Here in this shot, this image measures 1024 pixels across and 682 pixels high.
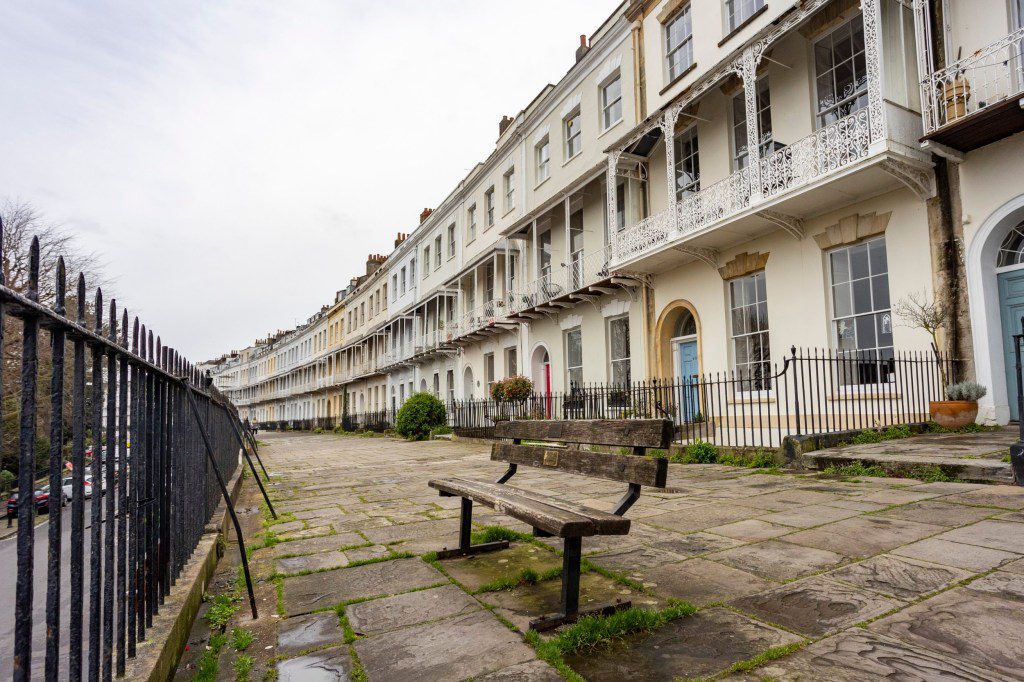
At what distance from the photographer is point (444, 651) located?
2.38m

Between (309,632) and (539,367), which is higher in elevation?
(539,367)

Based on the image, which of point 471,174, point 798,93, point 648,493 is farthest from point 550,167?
point 648,493

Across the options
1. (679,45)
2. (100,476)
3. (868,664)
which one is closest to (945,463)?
(868,664)

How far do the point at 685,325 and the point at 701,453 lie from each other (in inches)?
204

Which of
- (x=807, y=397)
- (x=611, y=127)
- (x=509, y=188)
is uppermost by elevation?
(x=509, y=188)

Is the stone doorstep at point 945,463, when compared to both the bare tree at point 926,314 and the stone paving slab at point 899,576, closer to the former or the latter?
the stone paving slab at point 899,576

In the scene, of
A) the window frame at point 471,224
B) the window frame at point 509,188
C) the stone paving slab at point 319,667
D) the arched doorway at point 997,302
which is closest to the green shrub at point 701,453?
the arched doorway at point 997,302

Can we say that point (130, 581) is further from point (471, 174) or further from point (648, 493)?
point (471, 174)

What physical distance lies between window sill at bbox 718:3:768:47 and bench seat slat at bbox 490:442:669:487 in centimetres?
1026

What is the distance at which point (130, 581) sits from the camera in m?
2.27

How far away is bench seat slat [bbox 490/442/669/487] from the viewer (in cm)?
279

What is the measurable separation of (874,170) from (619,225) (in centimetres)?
699

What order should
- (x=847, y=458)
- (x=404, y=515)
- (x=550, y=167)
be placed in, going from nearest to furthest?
(x=404, y=515) → (x=847, y=458) → (x=550, y=167)

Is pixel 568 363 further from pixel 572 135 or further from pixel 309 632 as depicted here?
pixel 309 632
